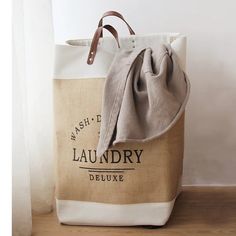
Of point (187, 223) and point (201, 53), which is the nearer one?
point (187, 223)

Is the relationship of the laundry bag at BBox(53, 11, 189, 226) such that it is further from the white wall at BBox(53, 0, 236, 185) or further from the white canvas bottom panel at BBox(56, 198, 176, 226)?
the white wall at BBox(53, 0, 236, 185)

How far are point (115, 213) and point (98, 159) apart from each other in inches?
6.0

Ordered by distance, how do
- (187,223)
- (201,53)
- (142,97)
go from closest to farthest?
A: 1. (142,97)
2. (187,223)
3. (201,53)

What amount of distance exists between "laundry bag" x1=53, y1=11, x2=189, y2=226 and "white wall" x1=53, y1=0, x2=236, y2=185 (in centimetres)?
29

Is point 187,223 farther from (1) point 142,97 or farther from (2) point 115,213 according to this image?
(1) point 142,97

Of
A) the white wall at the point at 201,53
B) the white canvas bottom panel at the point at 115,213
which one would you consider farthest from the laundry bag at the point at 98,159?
the white wall at the point at 201,53

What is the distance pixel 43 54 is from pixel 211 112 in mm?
597

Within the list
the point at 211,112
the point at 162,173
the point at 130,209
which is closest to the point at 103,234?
the point at 130,209

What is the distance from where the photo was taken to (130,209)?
106cm

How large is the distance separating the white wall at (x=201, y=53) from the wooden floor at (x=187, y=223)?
15 cm

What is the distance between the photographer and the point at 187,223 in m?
1.12

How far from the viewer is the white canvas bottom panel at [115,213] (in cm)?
106

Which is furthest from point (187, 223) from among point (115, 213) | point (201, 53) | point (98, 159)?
point (201, 53)

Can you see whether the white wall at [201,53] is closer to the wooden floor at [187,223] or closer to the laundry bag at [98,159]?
the wooden floor at [187,223]
